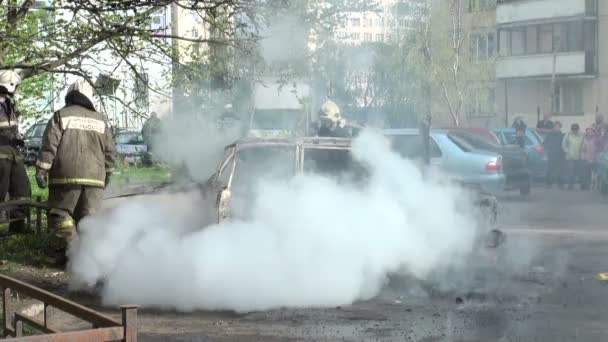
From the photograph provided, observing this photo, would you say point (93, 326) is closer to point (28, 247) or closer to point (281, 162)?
point (281, 162)

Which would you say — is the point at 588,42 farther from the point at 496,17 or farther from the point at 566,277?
the point at 566,277

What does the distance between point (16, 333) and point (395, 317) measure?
3.37 meters

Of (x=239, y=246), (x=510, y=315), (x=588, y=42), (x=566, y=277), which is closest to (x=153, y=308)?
(x=239, y=246)

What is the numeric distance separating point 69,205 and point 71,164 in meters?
0.39

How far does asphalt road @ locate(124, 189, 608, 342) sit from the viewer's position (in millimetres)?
6930

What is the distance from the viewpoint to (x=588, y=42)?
4447cm

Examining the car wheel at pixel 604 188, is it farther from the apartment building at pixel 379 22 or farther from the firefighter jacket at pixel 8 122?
the firefighter jacket at pixel 8 122

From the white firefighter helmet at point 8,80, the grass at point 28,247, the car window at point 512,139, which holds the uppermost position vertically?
the white firefighter helmet at point 8,80

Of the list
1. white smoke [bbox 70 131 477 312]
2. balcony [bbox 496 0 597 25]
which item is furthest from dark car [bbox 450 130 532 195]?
balcony [bbox 496 0 597 25]

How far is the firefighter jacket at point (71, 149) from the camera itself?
367 inches

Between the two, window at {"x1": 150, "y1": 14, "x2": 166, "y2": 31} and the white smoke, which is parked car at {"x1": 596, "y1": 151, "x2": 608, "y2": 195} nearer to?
window at {"x1": 150, "y1": 14, "x2": 166, "y2": 31}

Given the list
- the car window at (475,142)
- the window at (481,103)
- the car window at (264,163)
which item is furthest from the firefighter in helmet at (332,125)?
the window at (481,103)

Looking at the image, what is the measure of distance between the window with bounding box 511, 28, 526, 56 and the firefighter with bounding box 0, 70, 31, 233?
36985 mm

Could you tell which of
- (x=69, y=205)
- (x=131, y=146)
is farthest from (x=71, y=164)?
(x=131, y=146)
